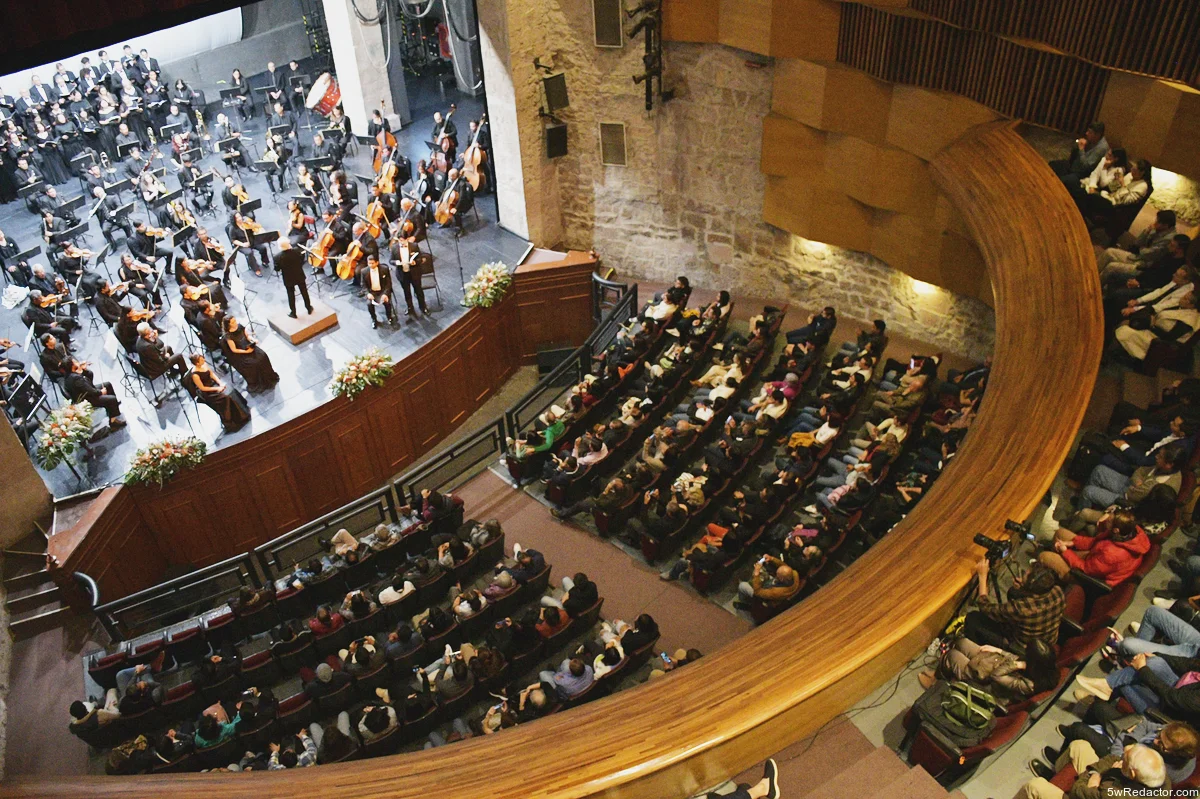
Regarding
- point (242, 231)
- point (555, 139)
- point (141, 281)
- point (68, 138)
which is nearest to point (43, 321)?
point (141, 281)

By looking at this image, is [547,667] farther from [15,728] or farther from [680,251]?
[680,251]

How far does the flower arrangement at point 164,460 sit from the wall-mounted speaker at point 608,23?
7.72 metres

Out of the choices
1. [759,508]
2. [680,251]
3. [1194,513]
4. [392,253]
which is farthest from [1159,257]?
[392,253]

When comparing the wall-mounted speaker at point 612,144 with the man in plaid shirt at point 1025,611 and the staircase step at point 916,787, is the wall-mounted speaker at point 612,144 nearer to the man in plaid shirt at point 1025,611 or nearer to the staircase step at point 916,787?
the man in plaid shirt at point 1025,611

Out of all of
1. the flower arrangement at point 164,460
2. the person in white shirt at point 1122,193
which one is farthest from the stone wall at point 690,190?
the flower arrangement at point 164,460

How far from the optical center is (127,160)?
18.1 metres

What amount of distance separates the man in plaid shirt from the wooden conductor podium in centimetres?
931

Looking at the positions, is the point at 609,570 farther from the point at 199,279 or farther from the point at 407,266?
the point at 199,279

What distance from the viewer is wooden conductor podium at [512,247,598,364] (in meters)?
13.9

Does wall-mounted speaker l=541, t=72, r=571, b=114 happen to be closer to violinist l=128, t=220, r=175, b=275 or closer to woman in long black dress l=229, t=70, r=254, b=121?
violinist l=128, t=220, r=175, b=275

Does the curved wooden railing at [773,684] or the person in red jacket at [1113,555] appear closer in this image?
the curved wooden railing at [773,684]

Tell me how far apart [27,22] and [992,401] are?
9305mm

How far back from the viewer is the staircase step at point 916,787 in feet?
16.1

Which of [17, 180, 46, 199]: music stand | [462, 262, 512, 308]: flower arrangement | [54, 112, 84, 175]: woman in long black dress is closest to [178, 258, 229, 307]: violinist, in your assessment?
[462, 262, 512, 308]: flower arrangement
